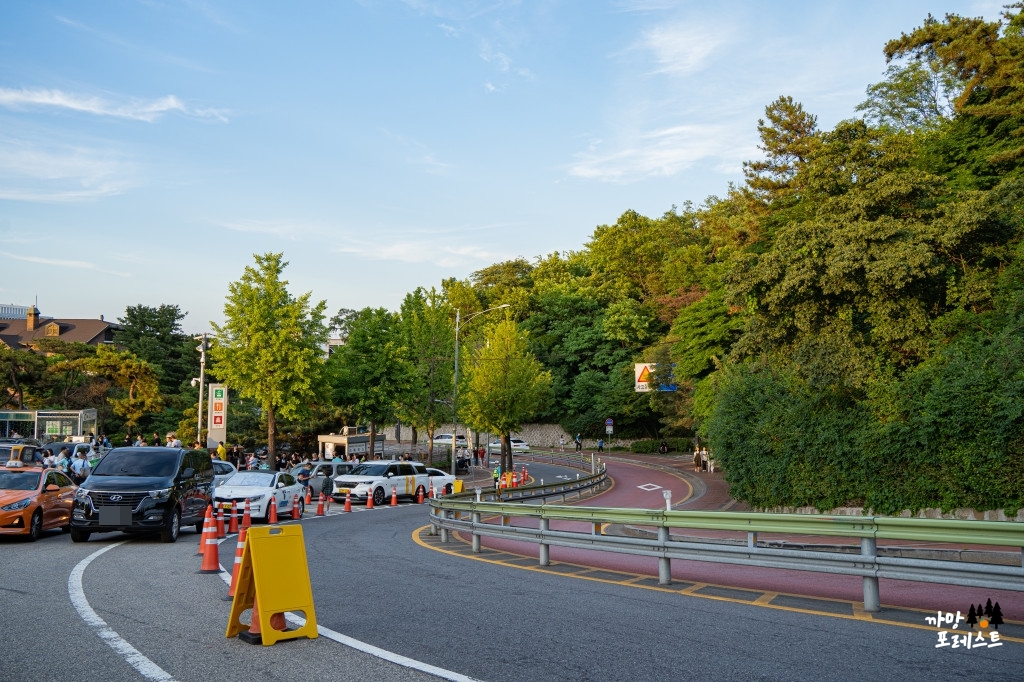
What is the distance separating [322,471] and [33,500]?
1882 cm

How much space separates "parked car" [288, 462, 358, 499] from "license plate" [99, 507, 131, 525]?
17876mm

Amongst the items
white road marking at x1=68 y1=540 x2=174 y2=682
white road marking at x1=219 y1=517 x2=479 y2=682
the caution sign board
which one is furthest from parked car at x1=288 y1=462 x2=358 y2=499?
the caution sign board

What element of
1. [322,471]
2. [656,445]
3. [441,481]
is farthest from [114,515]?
[656,445]

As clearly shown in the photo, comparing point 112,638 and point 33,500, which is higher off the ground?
point 33,500

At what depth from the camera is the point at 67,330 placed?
9831 cm

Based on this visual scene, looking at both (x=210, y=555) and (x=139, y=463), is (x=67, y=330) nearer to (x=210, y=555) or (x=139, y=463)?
(x=139, y=463)

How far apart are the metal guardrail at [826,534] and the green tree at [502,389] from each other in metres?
36.1

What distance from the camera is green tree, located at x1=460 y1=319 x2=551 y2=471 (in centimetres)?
5075

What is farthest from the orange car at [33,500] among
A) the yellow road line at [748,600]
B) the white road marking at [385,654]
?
the white road marking at [385,654]

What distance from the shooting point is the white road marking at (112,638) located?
21.0ft

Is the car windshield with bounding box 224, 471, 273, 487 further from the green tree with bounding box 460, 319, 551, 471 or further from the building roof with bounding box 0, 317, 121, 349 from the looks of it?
the building roof with bounding box 0, 317, 121, 349

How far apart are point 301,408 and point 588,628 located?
36.3m

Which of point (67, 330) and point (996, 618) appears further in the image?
point (67, 330)

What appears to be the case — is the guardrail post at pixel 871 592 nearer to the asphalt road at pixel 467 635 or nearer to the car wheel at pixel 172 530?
the asphalt road at pixel 467 635
